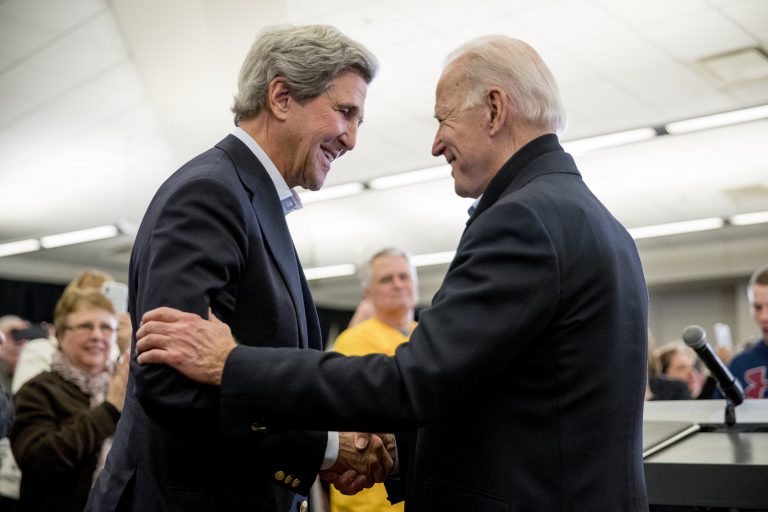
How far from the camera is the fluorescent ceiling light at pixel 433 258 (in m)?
14.6

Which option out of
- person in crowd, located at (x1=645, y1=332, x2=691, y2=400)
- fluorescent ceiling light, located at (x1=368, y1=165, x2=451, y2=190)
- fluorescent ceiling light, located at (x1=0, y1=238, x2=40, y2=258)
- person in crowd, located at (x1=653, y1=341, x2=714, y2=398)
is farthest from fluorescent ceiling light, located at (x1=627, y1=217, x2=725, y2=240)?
fluorescent ceiling light, located at (x1=0, y1=238, x2=40, y2=258)

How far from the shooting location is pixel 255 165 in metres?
1.65

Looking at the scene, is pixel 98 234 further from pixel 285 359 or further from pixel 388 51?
pixel 285 359

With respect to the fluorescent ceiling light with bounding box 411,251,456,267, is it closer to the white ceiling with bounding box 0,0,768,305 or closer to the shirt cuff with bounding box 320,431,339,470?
the white ceiling with bounding box 0,0,768,305

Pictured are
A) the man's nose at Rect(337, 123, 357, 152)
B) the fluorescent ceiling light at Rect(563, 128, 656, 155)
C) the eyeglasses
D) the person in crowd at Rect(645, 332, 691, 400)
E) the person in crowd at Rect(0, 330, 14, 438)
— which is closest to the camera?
the man's nose at Rect(337, 123, 357, 152)

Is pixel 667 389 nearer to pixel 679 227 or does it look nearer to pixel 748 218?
pixel 748 218

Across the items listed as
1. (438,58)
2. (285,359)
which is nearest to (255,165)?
(285,359)

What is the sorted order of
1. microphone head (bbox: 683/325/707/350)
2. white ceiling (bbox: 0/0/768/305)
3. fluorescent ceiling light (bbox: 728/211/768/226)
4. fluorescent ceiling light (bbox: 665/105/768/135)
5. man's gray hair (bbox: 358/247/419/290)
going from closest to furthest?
microphone head (bbox: 683/325/707/350) < man's gray hair (bbox: 358/247/419/290) < white ceiling (bbox: 0/0/768/305) < fluorescent ceiling light (bbox: 665/105/768/135) < fluorescent ceiling light (bbox: 728/211/768/226)

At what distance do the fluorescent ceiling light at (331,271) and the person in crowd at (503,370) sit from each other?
Result: 14198 millimetres

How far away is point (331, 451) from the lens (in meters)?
1.58

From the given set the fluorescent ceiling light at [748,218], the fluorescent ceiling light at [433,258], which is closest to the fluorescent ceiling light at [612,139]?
the fluorescent ceiling light at [748,218]

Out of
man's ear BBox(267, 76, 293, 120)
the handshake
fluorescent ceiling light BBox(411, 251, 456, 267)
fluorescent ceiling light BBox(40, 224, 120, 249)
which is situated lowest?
the handshake

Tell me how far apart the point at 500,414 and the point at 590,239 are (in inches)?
11.8

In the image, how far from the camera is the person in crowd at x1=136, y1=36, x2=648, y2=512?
1.33 metres
